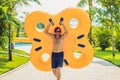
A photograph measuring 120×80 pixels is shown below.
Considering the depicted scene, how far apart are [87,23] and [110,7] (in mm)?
15496

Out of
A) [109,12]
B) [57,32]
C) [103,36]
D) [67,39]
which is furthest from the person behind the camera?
[103,36]

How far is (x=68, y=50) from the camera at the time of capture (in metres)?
12.5

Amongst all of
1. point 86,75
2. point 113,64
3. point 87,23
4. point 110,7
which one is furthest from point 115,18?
point 87,23

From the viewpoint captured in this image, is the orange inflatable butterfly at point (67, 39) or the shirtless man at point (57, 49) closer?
the shirtless man at point (57, 49)

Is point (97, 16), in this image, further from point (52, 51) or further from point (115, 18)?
point (52, 51)

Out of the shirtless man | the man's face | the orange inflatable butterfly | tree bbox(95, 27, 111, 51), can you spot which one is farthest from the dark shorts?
tree bbox(95, 27, 111, 51)

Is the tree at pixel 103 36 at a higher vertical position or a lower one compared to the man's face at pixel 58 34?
lower

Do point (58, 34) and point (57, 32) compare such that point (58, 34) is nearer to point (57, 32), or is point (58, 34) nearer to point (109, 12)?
point (57, 32)

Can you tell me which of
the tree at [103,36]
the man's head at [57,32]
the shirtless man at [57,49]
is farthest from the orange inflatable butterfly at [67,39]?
the tree at [103,36]

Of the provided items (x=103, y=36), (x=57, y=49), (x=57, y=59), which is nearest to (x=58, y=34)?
(x=57, y=49)

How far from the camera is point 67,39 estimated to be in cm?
1237

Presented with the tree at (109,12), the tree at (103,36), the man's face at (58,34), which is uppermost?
the tree at (109,12)

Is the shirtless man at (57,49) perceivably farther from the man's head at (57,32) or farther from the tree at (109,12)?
the tree at (109,12)

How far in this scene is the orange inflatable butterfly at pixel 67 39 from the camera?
40.3 ft
